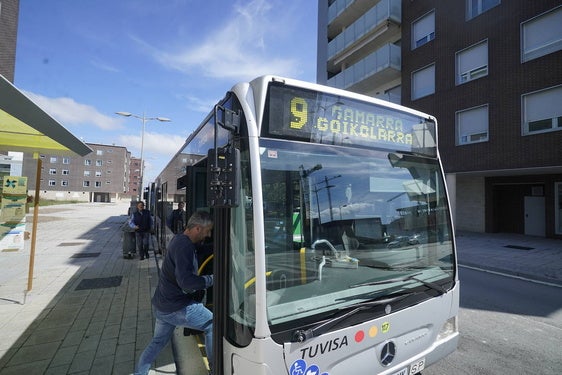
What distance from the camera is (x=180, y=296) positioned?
9.46 ft

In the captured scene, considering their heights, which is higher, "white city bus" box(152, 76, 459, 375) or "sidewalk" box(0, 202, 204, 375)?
"white city bus" box(152, 76, 459, 375)

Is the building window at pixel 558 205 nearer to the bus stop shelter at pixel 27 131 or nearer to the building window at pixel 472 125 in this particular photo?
the building window at pixel 472 125

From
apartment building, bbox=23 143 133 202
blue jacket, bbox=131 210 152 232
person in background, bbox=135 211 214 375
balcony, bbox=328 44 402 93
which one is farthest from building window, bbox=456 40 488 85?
apartment building, bbox=23 143 133 202

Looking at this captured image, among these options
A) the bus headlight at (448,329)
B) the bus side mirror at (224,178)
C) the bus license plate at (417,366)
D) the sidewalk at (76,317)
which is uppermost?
the bus side mirror at (224,178)

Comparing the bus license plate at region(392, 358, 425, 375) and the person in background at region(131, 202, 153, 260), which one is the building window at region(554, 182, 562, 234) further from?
the person in background at region(131, 202, 153, 260)

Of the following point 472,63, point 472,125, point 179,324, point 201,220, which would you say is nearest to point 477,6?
point 472,63

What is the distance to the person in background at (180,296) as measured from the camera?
2.76m

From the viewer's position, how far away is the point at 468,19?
15648 millimetres

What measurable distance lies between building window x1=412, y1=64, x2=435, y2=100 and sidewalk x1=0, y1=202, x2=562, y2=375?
10038 mm

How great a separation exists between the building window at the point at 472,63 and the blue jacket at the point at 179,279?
16.9 m

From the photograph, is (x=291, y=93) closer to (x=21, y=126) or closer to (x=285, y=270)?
(x=285, y=270)

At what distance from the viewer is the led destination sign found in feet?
7.46

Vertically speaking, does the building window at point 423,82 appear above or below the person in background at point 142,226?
above

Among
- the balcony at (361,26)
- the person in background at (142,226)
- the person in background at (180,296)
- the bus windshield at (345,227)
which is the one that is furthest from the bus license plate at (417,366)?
the balcony at (361,26)
